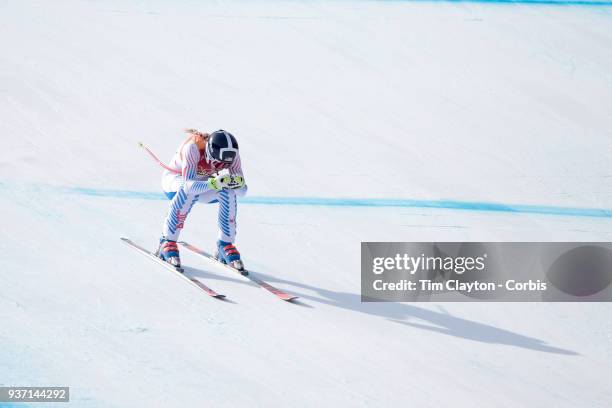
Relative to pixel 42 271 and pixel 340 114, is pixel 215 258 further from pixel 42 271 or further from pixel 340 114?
pixel 340 114

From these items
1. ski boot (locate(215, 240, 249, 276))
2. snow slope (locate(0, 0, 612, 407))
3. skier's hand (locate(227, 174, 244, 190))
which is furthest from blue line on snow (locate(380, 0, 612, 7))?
skier's hand (locate(227, 174, 244, 190))

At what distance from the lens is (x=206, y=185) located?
6.47m

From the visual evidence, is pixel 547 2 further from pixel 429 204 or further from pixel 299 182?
pixel 299 182

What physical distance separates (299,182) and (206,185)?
104 inches

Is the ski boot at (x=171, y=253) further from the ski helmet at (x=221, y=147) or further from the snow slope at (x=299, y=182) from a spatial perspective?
the ski helmet at (x=221, y=147)

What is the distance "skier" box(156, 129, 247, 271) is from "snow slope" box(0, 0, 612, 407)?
26 centimetres

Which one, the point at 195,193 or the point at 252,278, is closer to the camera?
the point at 195,193

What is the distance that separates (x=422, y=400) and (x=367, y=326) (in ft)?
3.59

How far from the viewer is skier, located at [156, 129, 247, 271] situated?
6.45 meters

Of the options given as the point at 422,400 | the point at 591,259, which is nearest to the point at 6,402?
the point at 422,400

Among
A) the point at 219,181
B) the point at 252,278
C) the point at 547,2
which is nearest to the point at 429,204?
the point at 252,278

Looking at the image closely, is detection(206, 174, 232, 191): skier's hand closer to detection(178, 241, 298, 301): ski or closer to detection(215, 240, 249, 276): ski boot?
detection(215, 240, 249, 276): ski boot

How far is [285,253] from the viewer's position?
7.38 m

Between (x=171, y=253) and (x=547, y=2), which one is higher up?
(x=547, y=2)
